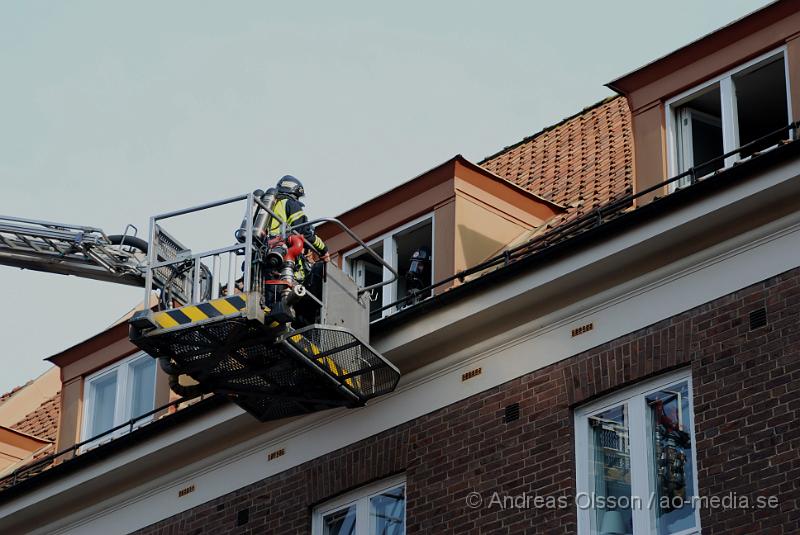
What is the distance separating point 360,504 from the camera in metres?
21.5

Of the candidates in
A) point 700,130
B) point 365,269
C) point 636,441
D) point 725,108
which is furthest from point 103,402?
point 725,108

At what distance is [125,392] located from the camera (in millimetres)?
25984

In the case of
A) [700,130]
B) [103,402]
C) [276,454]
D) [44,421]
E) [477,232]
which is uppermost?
[44,421]

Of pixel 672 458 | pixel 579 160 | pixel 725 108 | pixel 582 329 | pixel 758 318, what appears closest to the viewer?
pixel 758 318

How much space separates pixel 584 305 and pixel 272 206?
12.2 ft

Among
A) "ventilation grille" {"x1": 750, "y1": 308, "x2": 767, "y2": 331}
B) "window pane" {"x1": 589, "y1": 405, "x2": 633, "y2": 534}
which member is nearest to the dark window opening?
"window pane" {"x1": 589, "y1": 405, "x2": 633, "y2": 534}

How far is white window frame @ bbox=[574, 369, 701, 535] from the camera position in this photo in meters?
18.4

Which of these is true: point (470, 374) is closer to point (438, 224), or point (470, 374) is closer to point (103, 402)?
point (438, 224)

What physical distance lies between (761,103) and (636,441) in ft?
13.3

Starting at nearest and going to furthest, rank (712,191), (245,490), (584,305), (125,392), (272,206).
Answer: (712,191), (584,305), (272,206), (245,490), (125,392)

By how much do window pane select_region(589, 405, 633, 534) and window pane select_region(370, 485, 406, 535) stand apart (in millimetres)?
2589

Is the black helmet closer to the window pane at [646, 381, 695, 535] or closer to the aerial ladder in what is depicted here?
the aerial ladder

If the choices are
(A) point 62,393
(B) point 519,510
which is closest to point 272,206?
(B) point 519,510

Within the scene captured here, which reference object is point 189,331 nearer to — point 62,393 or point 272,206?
point 272,206
